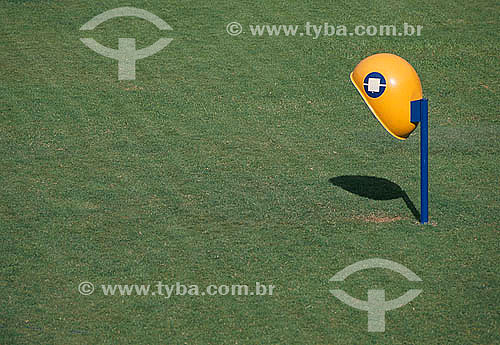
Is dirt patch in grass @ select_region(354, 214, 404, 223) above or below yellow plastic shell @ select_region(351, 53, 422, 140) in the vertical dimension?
below

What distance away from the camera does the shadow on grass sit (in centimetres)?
1157

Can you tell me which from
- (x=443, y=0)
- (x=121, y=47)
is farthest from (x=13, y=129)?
(x=443, y=0)

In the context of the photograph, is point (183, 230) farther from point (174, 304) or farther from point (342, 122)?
point (342, 122)

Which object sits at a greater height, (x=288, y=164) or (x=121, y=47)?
(x=121, y=47)

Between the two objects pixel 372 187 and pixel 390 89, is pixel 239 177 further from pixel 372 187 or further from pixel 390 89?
pixel 390 89

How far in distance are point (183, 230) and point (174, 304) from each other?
2.05 metres

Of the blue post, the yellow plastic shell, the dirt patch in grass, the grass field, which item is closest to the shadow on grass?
the grass field

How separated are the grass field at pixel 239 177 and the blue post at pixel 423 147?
317 millimetres

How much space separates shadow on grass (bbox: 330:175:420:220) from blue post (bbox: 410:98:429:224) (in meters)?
0.61

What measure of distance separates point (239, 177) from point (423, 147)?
353 cm

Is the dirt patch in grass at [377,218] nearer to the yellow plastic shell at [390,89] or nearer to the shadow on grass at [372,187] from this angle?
the shadow on grass at [372,187]

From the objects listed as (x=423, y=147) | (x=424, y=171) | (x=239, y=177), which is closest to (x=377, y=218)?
(x=424, y=171)

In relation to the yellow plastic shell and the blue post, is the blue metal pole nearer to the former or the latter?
the blue post

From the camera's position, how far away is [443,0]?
20516 mm
